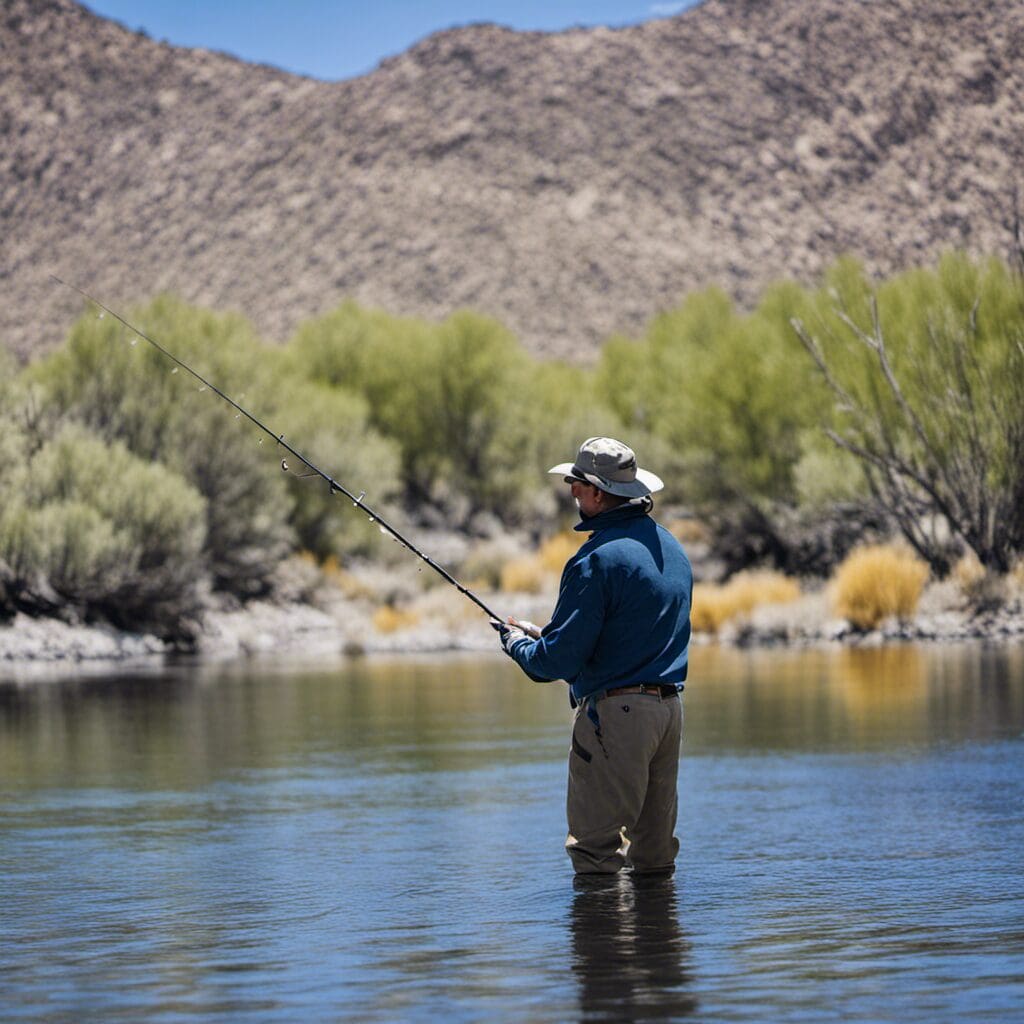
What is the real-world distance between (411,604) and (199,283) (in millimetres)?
54639

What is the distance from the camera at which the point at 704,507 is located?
42656 mm

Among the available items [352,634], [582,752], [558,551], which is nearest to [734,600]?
[352,634]

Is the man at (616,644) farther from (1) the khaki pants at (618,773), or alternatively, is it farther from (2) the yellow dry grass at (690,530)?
(2) the yellow dry grass at (690,530)

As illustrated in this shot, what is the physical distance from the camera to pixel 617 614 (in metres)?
7.55

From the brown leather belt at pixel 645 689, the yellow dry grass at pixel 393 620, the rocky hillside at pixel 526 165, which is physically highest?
the rocky hillside at pixel 526 165

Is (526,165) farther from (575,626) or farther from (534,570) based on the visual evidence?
(575,626)

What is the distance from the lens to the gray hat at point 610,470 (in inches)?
299

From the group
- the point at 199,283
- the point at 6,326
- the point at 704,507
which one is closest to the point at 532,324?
the point at 199,283

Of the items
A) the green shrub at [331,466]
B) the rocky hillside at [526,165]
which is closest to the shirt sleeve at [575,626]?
the green shrub at [331,466]

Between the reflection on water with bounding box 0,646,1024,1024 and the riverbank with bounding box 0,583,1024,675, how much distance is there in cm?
1062

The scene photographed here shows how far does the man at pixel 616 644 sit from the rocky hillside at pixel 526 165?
74200mm

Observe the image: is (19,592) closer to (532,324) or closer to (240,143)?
(532,324)

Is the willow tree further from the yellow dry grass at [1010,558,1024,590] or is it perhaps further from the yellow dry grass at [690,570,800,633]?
the yellow dry grass at [690,570,800,633]

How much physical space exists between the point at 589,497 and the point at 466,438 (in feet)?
142
